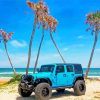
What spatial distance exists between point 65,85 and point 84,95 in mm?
1724

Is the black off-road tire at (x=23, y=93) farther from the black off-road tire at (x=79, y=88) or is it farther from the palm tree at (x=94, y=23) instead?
the palm tree at (x=94, y=23)

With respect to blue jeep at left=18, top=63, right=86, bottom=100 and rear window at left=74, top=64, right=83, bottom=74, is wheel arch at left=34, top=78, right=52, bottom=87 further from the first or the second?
rear window at left=74, top=64, right=83, bottom=74

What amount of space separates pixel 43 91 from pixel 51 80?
43.7 inches

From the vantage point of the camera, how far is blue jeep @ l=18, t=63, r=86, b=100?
1934 centimetres

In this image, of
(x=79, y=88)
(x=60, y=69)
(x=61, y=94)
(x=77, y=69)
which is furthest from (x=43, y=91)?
(x=77, y=69)

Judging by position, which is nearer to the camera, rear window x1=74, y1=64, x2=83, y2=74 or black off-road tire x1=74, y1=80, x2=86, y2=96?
black off-road tire x1=74, y1=80, x2=86, y2=96

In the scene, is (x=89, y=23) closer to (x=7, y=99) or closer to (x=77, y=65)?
(x=77, y=65)

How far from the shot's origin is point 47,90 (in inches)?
770

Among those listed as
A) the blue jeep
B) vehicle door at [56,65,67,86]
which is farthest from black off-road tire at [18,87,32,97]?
vehicle door at [56,65,67,86]

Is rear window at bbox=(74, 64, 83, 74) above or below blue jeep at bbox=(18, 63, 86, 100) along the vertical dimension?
above

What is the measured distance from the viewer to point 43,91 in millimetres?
19359

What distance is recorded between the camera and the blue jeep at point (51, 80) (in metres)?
19.3

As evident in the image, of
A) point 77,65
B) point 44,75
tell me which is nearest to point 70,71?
point 77,65

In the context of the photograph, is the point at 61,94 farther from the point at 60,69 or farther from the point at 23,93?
the point at 23,93
